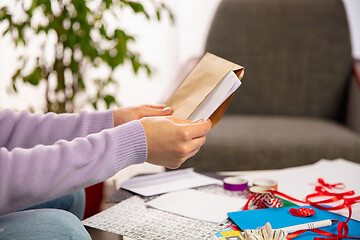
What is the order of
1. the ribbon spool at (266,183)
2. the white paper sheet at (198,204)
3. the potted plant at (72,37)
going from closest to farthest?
the white paper sheet at (198,204) → the ribbon spool at (266,183) → the potted plant at (72,37)

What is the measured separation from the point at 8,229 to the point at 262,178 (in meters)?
0.64

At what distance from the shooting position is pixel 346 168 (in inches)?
44.8

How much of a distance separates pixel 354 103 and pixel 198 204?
114 cm

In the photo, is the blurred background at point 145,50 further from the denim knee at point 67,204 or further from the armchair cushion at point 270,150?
the denim knee at point 67,204

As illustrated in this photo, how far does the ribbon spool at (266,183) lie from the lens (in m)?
0.96

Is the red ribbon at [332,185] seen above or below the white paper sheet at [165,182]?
above

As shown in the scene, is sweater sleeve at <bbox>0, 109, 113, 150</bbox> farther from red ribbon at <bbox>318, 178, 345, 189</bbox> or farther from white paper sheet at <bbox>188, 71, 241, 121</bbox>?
red ribbon at <bbox>318, 178, 345, 189</bbox>

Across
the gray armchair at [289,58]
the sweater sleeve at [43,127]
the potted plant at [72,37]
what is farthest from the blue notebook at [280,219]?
the gray armchair at [289,58]

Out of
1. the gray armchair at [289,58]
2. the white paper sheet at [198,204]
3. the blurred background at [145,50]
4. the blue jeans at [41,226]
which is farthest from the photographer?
the blurred background at [145,50]

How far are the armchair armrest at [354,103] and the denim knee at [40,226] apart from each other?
4.43ft

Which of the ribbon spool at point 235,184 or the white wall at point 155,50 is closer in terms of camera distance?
the ribbon spool at point 235,184

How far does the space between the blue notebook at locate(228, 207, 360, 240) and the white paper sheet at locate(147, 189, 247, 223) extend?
42mm

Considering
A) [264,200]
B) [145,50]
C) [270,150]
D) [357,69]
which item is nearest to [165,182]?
[264,200]

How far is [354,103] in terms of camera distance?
1.77 metres
